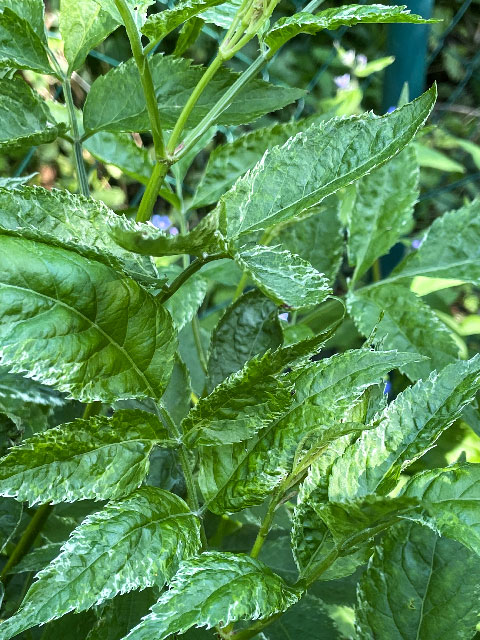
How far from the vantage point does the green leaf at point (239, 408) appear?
34 cm

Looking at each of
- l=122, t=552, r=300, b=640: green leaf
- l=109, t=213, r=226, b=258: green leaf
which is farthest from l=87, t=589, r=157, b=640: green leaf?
l=109, t=213, r=226, b=258: green leaf

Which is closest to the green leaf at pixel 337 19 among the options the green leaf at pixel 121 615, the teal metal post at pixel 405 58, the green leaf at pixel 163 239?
the green leaf at pixel 163 239

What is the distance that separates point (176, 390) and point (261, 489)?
0.15m

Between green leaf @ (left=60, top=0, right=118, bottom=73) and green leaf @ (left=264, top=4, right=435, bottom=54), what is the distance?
0.46 ft

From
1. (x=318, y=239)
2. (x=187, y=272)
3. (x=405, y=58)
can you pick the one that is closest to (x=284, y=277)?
(x=187, y=272)

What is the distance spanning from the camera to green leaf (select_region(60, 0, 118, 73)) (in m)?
0.48

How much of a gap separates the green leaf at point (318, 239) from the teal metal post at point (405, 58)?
1.07 meters

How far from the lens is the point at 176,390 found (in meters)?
0.50

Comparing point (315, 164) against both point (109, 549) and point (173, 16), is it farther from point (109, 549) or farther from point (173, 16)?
point (109, 549)

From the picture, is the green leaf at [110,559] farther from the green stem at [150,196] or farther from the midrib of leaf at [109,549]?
the green stem at [150,196]

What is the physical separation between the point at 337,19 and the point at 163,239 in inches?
6.2

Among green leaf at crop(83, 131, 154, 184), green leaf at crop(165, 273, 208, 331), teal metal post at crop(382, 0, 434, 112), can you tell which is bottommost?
green leaf at crop(165, 273, 208, 331)

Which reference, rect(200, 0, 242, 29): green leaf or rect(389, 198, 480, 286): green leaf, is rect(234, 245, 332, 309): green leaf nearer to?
rect(200, 0, 242, 29): green leaf

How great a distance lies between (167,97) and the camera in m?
0.49
